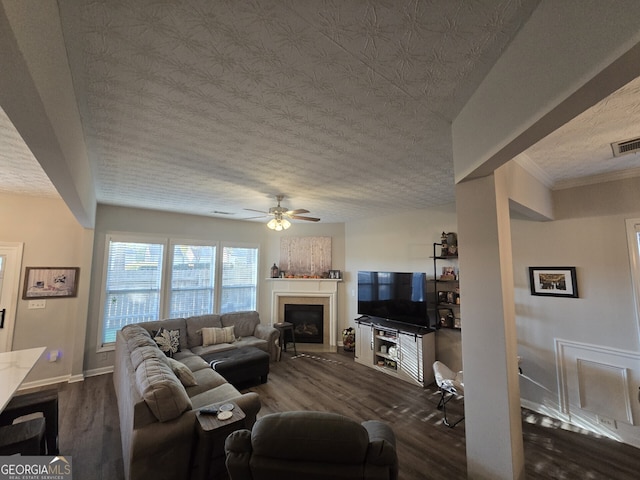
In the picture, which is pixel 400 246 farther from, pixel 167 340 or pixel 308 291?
pixel 167 340

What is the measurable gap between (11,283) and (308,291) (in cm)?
458

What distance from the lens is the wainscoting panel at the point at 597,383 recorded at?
2.67 meters

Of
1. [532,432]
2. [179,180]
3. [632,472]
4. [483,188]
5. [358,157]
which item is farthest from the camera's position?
[179,180]

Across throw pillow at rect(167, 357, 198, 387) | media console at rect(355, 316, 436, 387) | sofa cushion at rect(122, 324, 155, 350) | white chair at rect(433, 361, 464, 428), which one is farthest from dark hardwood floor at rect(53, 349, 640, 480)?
sofa cushion at rect(122, 324, 155, 350)

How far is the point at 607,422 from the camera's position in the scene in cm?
279

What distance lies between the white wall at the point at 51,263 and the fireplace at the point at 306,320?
11.5 feet

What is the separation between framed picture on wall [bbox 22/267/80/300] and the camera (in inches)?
151

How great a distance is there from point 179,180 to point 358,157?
2.14 metres

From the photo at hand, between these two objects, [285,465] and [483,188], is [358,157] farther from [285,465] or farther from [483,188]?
[285,465]

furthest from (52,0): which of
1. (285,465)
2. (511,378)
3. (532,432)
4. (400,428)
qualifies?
(532,432)

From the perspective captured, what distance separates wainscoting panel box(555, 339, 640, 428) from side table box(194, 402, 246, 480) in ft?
11.6

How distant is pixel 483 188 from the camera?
185 cm

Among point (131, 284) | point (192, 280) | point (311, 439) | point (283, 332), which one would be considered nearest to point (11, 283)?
point (131, 284)

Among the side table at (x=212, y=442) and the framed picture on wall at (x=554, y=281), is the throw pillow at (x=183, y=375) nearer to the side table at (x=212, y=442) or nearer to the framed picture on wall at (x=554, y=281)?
the side table at (x=212, y=442)
